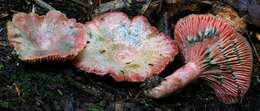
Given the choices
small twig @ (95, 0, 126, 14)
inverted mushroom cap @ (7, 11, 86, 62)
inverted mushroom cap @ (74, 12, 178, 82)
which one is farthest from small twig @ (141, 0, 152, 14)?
inverted mushroom cap @ (7, 11, 86, 62)

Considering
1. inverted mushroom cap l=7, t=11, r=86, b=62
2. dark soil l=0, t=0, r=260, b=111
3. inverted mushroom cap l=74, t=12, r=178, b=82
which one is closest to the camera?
dark soil l=0, t=0, r=260, b=111

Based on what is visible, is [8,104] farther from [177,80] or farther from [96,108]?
[177,80]

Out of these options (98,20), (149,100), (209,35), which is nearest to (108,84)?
(149,100)

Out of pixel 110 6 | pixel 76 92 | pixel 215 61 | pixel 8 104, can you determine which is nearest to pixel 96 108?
pixel 76 92

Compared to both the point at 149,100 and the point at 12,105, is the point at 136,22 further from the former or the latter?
the point at 12,105

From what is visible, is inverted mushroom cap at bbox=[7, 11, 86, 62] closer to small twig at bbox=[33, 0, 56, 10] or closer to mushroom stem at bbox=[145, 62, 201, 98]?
small twig at bbox=[33, 0, 56, 10]

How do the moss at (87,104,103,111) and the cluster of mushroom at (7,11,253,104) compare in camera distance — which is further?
the cluster of mushroom at (7,11,253,104)

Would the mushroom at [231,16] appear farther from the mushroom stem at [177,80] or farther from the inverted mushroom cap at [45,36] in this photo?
the inverted mushroom cap at [45,36]

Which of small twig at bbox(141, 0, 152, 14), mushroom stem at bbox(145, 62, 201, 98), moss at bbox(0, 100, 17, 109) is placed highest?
small twig at bbox(141, 0, 152, 14)

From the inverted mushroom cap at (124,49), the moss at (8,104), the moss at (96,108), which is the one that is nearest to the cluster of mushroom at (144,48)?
the inverted mushroom cap at (124,49)
